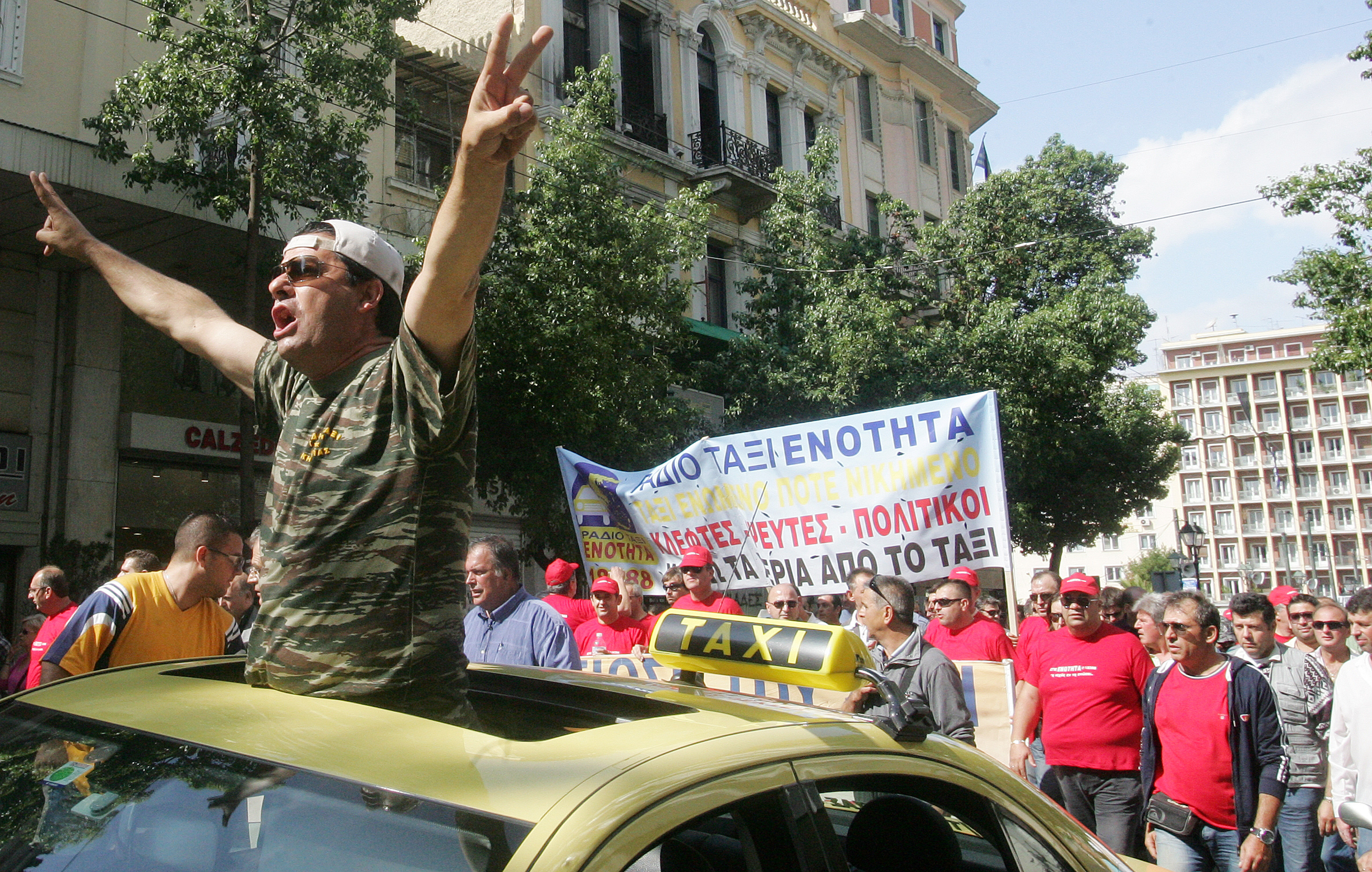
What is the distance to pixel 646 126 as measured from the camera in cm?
2184

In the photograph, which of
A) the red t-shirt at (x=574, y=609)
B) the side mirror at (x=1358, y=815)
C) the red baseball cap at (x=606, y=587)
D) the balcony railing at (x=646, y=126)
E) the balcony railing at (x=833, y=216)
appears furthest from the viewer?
the balcony railing at (x=833, y=216)

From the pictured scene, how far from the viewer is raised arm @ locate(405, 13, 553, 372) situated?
1884 mm

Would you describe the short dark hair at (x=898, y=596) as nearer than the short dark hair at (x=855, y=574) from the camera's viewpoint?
Yes

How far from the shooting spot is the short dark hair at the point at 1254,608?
19.6 ft

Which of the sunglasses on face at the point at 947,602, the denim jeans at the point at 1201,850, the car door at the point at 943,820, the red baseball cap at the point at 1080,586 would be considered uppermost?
the red baseball cap at the point at 1080,586

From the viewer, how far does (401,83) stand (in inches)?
667

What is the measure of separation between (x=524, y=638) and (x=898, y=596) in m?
1.89

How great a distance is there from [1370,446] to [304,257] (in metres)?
118

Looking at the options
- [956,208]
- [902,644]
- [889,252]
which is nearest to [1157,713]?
[902,644]

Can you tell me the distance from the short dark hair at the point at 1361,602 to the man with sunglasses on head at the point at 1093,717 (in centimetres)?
102

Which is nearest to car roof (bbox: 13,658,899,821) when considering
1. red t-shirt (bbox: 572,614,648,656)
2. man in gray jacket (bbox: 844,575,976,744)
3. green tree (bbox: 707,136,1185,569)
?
man in gray jacket (bbox: 844,575,976,744)

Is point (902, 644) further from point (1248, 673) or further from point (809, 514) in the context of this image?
point (809, 514)

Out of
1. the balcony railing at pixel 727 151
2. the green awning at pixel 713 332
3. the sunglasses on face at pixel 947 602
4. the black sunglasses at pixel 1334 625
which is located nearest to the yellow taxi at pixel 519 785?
the black sunglasses at pixel 1334 625

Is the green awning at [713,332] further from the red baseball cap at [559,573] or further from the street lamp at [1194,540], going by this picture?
the street lamp at [1194,540]
